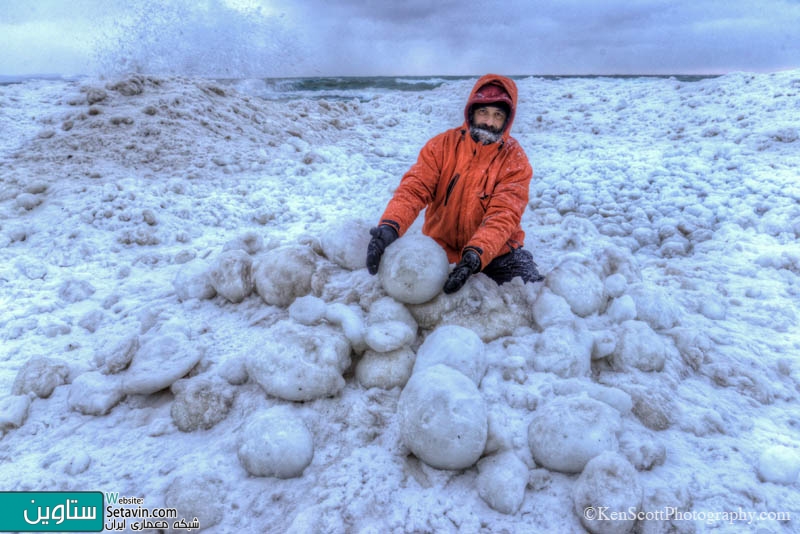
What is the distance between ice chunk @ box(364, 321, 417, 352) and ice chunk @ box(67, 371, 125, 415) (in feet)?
3.91

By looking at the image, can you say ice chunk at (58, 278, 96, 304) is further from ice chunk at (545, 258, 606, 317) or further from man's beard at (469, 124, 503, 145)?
ice chunk at (545, 258, 606, 317)

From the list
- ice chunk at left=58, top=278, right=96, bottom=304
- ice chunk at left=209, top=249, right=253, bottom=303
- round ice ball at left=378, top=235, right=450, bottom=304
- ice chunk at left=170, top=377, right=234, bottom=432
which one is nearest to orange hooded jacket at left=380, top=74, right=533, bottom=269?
round ice ball at left=378, top=235, right=450, bottom=304

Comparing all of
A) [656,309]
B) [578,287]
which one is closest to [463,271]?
[578,287]

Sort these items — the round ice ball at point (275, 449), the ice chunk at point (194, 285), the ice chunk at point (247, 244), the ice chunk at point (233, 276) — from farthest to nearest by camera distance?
the ice chunk at point (247, 244), the ice chunk at point (194, 285), the ice chunk at point (233, 276), the round ice ball at point (275, 449)

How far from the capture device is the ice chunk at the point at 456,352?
1948 mm

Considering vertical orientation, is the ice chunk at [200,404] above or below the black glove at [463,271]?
below

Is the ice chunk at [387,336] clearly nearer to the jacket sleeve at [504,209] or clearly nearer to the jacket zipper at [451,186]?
the jacket sleeve at [504,209]

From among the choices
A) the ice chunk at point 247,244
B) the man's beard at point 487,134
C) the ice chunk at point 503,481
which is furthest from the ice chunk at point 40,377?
the man's beard at point 487,134

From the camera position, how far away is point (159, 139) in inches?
208

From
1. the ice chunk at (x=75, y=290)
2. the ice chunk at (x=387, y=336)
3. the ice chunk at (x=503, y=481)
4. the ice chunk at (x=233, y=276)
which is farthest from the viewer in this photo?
the ice chunk at (x=75, y=290)

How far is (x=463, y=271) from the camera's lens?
7.20 feet

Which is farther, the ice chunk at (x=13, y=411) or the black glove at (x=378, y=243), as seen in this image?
the black glove at (x=378, y=243)

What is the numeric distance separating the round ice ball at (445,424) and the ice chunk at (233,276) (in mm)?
1408

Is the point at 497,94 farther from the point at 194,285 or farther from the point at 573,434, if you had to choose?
the point at 194,285
